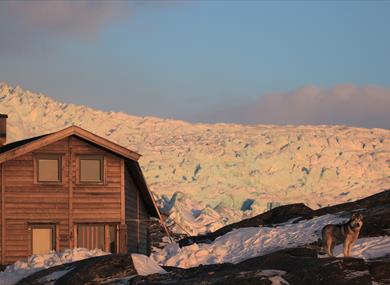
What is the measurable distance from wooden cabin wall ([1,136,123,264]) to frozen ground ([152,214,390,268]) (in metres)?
7.96

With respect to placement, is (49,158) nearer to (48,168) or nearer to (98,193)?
(48,168)

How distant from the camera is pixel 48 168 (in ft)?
141

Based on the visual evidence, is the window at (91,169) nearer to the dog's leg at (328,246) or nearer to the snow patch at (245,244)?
the snow patch at (245,244)

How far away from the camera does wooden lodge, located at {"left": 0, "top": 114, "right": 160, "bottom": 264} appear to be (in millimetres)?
42188

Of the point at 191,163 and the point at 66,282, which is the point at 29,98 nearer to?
the point at 191,163

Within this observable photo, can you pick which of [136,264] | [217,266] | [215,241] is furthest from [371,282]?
[215,241]

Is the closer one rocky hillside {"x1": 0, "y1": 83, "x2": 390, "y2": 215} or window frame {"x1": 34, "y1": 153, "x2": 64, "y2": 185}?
window frame {"x1": 34, "y1": 153, "x2": 64, "y2": 185}

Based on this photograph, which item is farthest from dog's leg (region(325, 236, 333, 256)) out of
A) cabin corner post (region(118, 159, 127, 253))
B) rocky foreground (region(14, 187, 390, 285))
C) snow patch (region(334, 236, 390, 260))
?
cabin corner post (region(118, 159, 127, 253))

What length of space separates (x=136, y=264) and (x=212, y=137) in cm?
13775

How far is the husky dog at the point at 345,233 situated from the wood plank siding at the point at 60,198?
19939mm

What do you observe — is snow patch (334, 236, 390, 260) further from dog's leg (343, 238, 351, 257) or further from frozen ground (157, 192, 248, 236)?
frozen ground (157, 192, 248, 236)

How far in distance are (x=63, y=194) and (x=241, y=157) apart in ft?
333

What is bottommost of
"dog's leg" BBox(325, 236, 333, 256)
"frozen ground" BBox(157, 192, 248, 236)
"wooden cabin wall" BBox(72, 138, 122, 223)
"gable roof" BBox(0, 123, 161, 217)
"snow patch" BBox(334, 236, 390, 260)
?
"frozen ground" BBox(157, 192, 248, 236)

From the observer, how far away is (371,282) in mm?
20734
